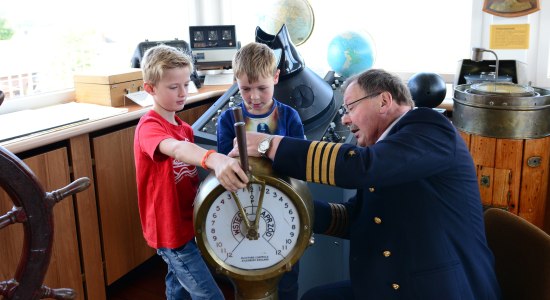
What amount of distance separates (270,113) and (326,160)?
1.99 feet

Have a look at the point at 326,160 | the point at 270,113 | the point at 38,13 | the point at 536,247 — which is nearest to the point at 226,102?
the point at 270,113

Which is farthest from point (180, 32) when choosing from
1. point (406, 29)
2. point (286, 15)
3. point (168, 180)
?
point (168, 180)

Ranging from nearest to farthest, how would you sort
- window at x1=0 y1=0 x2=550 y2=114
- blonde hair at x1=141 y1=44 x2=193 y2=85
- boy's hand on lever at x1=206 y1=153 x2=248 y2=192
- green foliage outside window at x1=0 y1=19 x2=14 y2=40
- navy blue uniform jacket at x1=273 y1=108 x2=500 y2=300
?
boy's hand on lever at x1=206 y1=153 x2=248 y2=192, navy blue uniform jacket at x1=273 y1=108 x2=500 y2=300, blonde hair at x1=141 y1=44 x2=193 y2=85, green foliage outside window at x1=0 y1=19 x2=14 y2=40, window at x1=0 y1=0 x2=550 y2=114

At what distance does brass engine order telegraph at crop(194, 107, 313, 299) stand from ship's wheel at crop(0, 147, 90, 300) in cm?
37

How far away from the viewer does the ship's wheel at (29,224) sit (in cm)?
74

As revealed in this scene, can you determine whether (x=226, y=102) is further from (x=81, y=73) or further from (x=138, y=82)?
(x=81, y=73)

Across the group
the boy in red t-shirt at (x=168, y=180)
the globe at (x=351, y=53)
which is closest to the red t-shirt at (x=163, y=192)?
the boy in red t-shirt at (x=168, y=180)

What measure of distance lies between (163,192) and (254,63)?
0.50 metres

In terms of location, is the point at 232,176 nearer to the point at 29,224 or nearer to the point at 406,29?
the point at 29,224

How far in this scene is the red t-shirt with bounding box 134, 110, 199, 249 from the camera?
1.67 meters

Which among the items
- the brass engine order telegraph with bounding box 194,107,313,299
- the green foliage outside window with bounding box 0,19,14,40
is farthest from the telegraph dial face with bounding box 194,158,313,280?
the green foliage outside window with bounding box 0,19,14,40

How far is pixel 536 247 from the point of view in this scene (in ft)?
4.26

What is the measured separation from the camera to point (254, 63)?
65.7 inches

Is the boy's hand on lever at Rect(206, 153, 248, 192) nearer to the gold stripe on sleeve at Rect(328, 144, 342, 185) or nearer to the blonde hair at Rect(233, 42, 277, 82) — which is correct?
the gold stripe on sleeve at Rect(328, 144, 342, 185)
